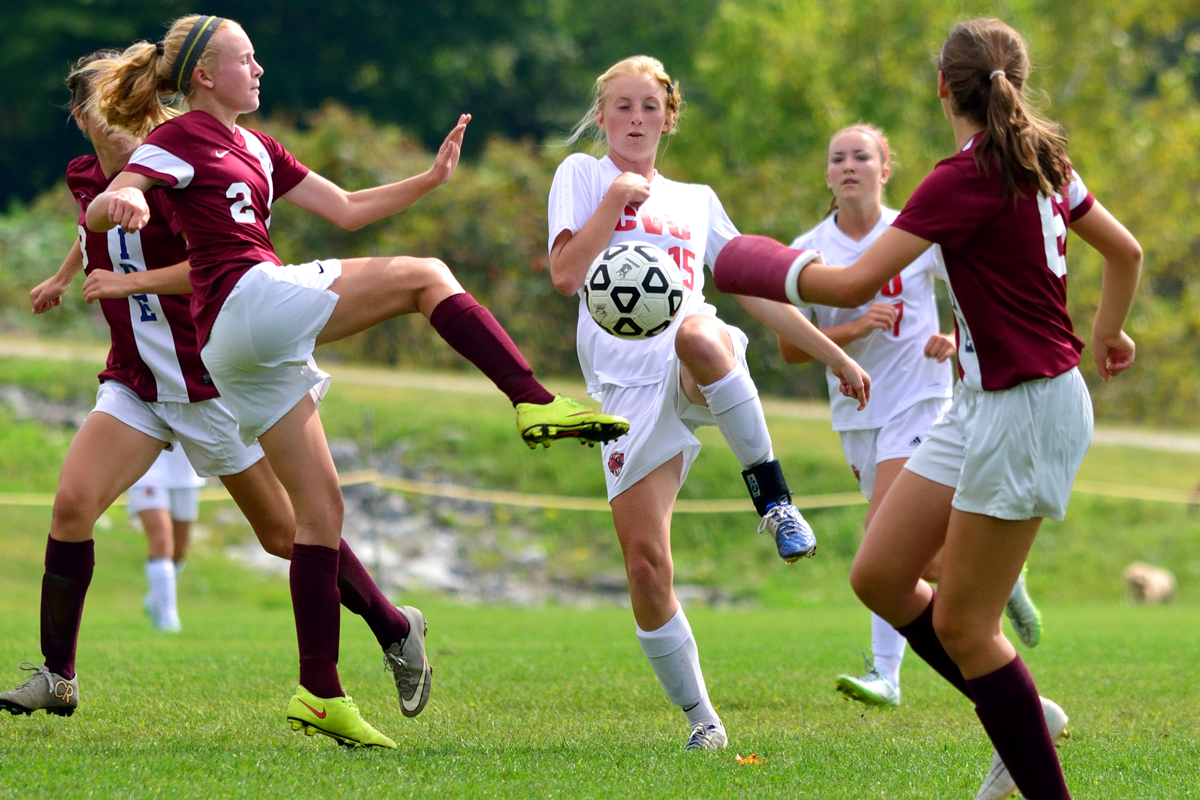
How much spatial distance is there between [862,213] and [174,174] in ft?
11.0

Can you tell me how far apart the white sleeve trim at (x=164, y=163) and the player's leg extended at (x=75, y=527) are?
1.20 metres

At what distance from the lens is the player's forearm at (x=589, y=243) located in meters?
4.72

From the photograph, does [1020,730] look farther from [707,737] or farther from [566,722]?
[566,722]

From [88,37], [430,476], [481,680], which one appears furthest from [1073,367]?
[88,37]

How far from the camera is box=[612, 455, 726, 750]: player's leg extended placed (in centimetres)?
468

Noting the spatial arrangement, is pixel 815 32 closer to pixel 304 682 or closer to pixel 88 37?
pixel 88 37

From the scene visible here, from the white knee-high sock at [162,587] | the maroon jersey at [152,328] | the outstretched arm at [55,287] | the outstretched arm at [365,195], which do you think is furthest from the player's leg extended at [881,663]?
the white knee-high sock at [162,587]

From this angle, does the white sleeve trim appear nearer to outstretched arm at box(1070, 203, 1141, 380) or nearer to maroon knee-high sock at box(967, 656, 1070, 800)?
outstretched arm at box(1070, 203, 1141, 380)

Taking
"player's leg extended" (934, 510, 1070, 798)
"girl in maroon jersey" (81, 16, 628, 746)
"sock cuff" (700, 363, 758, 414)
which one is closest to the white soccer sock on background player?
"girl in maroon jersey" (81, 16, 628, 746)

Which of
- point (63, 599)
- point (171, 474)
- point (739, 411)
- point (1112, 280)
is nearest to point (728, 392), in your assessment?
point (739, 411)

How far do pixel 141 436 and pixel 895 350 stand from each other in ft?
10.9

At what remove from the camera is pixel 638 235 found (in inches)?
193

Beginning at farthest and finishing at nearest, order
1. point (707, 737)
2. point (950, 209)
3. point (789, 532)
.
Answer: point (707, 737), point (789, 532), point (950, 209)

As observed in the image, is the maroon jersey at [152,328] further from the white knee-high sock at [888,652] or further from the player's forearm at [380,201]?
the white knee-high sock at [888,652]
